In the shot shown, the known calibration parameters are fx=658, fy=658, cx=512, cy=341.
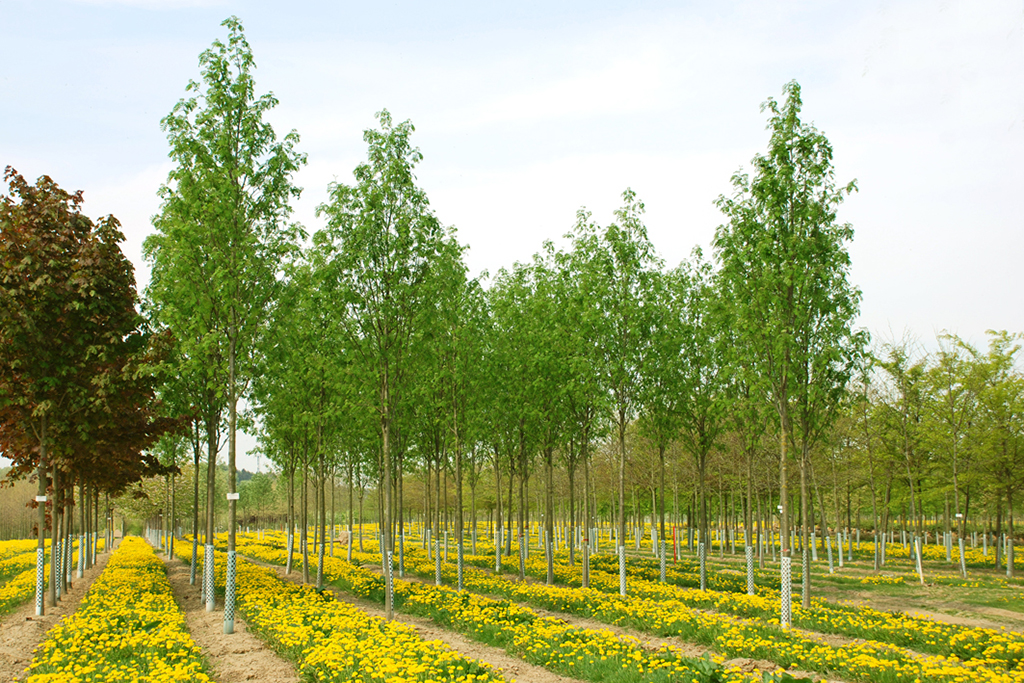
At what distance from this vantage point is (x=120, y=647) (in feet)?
34.3

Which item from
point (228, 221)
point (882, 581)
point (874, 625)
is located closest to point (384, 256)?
point (228, 221)

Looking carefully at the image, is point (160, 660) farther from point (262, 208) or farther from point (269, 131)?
point (269, 131)

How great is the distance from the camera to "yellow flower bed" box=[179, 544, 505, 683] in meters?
9.08

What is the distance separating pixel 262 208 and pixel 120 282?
17.2ft

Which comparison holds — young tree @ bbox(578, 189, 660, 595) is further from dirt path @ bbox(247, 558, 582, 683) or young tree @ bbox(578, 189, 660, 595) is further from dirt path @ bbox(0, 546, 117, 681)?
dirt path @ bbox(0, 546, 117, 681)

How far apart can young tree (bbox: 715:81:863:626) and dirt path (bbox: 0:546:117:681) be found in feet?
52.6

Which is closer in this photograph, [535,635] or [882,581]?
[535,635]

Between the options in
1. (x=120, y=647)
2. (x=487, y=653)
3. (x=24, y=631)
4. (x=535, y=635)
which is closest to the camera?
(x=120, y=647)

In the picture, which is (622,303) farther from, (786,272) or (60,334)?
(60,334)

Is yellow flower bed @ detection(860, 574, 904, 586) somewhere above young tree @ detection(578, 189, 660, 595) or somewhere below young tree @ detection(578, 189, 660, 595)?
below

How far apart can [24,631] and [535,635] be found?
11039 millimetres

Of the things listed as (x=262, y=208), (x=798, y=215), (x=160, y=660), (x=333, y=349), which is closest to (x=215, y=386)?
(x=333, y=349)

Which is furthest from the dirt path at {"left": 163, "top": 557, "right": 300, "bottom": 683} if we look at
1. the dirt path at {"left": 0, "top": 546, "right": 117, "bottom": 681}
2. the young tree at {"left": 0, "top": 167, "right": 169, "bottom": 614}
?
the young tree at {"left": 0, "top": 167, "right": 169, "bottom": 614}

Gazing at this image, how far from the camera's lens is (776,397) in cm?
1702
